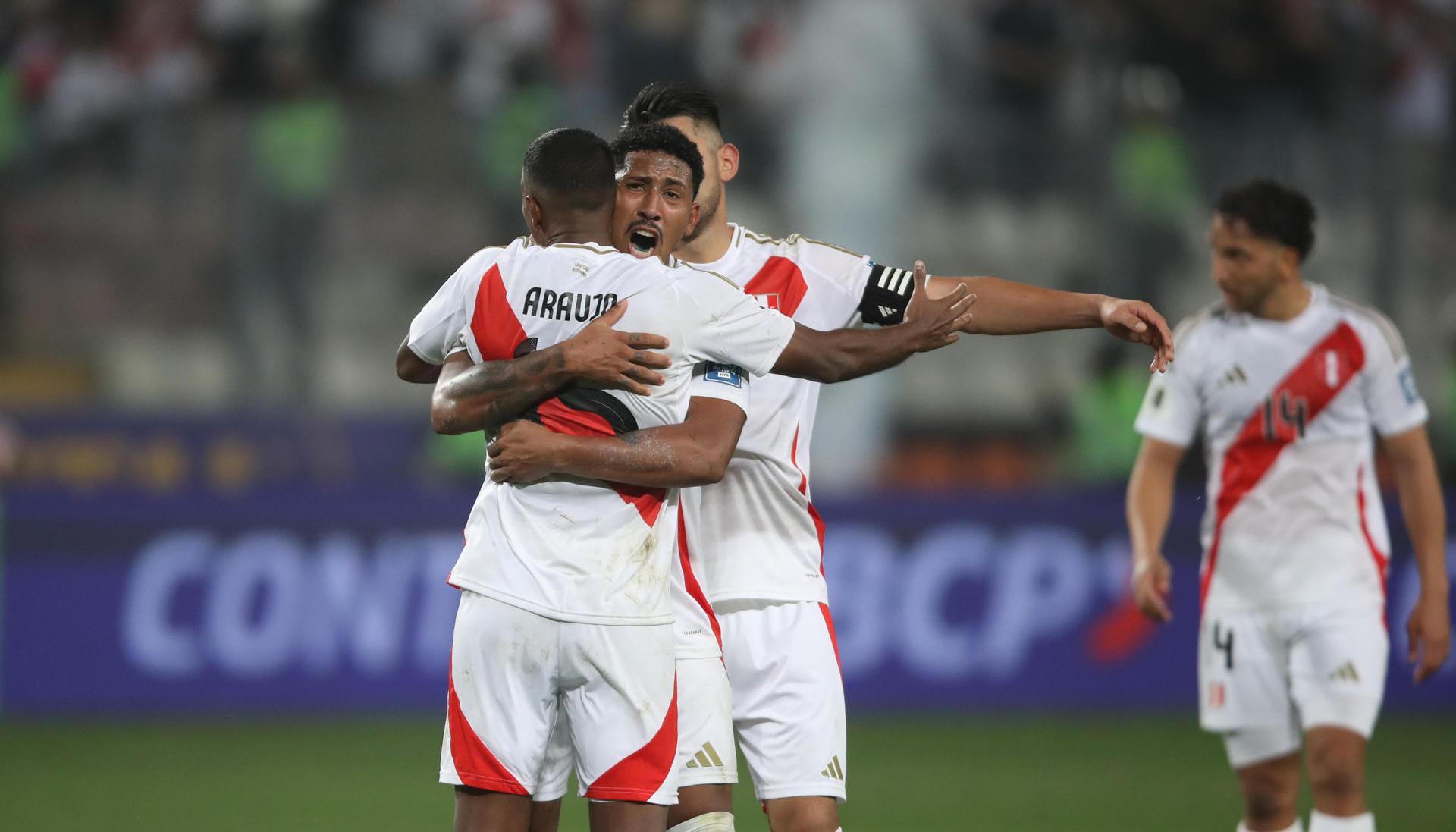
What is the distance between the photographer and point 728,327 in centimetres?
400

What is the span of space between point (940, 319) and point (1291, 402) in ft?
6.75

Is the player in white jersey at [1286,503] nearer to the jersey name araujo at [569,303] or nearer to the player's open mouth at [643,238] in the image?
the player's open mouth at [643,238]

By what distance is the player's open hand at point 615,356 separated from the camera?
3852 mm

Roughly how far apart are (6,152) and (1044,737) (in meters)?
7.79

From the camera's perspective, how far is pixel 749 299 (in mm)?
4094

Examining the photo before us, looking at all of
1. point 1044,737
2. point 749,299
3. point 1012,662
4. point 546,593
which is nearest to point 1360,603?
point 749,299

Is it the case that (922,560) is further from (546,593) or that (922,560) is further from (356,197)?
(546,593)

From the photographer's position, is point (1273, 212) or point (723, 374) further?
point (1273, 212)

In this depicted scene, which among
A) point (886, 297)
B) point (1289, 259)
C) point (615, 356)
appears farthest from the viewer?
point (1289, 259)

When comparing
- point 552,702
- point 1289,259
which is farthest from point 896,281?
point 1289,259

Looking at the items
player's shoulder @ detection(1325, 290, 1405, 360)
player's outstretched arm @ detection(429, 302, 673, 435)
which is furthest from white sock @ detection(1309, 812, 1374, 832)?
player's outstretched arm @ detection(429, 302, 673, 435)

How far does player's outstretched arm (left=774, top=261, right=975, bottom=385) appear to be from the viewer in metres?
4.21

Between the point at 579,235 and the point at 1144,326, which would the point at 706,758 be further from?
the point at 1144,326

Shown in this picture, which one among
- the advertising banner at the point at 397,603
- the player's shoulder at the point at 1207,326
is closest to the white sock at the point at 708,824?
the player's shoulder at the point at 1207,326
